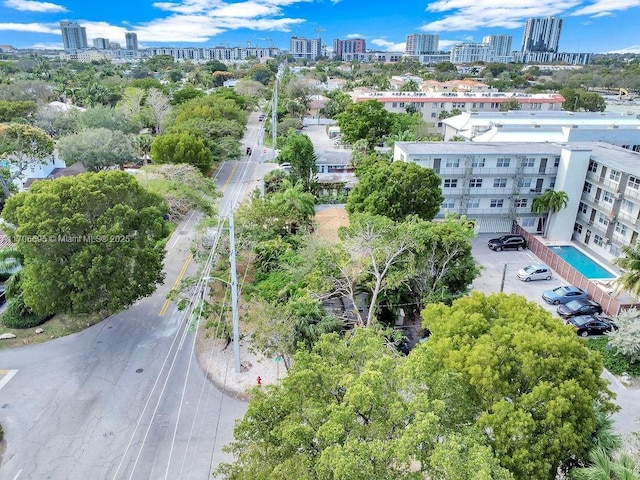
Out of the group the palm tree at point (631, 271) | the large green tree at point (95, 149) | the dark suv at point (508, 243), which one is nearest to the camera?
the palm tree at point (631, 271)

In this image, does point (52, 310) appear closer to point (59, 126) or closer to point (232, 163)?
point (232, 163)

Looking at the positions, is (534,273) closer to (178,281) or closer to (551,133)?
(551,133)

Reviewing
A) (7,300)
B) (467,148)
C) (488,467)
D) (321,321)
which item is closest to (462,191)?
(467,148)

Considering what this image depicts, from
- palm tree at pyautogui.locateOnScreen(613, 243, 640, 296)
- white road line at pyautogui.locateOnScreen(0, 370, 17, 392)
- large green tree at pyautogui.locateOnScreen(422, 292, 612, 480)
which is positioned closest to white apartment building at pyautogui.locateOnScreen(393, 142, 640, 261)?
palm tree at pyautogui.locateOnScreen(613, 243, 640, 296)

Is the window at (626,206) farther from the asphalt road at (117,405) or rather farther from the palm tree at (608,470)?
the asphalt road at (117,405)

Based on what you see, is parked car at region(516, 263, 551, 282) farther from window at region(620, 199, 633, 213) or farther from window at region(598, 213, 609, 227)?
window at region(620, 199, 633, 213)

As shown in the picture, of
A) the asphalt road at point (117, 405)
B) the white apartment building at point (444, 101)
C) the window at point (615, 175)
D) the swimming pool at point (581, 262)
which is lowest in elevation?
the asphalt road at point (117, 405)

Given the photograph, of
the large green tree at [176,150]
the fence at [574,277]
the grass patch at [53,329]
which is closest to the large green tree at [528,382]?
the fence at [574,277]
